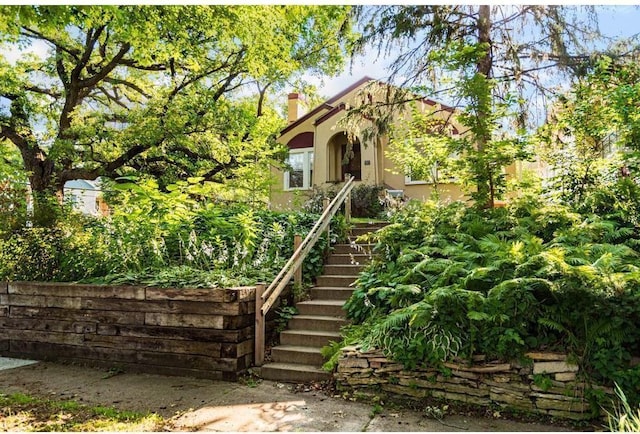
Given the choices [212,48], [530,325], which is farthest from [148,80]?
[530,325]

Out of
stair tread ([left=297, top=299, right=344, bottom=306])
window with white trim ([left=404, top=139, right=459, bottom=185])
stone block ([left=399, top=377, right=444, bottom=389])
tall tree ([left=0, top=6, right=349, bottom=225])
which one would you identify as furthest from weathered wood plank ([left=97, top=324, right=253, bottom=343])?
window with white trim ([left=404, top=139, right=459, bottom=185])

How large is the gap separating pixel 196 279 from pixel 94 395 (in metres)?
1.65

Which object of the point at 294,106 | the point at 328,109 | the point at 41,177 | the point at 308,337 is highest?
the point at 294,106

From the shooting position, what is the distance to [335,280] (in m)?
6.74

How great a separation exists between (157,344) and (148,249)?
1.67 metres

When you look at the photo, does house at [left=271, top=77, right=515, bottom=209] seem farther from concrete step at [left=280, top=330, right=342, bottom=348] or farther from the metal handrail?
concrete step at [left=280, top=330, right=342, bottom=348]

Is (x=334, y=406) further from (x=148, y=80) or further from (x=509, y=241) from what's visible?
(x=148, y=80)

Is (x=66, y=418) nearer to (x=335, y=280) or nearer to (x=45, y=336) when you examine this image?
(x=45, y=336)

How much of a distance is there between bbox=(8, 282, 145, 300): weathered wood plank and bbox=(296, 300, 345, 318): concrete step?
2.11 meters

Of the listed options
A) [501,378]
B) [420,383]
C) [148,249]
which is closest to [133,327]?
[148,249]

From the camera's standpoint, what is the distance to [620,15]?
22.3 ft

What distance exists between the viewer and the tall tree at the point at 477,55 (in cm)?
642

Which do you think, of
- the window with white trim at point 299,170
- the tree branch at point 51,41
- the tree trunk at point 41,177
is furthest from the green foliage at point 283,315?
the window with white trim at point 299,170

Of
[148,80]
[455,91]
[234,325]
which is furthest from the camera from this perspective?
[148,80]
